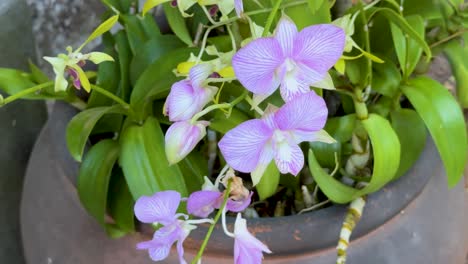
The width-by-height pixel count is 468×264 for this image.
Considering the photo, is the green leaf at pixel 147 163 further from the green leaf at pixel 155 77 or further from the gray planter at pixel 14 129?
the gray planter at pixel 14 129

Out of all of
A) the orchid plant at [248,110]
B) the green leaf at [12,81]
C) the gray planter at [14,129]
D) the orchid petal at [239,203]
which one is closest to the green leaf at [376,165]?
the orchid plant at [248,110]

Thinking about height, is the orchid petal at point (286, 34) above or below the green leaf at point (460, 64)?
above

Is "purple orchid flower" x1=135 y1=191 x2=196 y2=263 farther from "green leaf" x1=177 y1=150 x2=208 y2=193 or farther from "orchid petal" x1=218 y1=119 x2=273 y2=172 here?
"green leaf" x1=177 y1=150 x2=208 y2=193

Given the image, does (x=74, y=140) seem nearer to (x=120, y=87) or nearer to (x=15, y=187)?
(x=120, y=87)

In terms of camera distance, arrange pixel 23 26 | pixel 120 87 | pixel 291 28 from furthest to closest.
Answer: pixel 23 26
pixel 120 87
pixel 291 28

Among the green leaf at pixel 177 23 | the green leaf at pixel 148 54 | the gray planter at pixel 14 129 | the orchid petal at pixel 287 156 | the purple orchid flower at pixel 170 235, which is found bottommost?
the gray planter at pixel 14 129

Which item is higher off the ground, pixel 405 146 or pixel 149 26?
pixel 149 26

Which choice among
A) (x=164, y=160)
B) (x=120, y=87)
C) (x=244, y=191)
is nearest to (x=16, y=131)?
(x=120, y=87)
